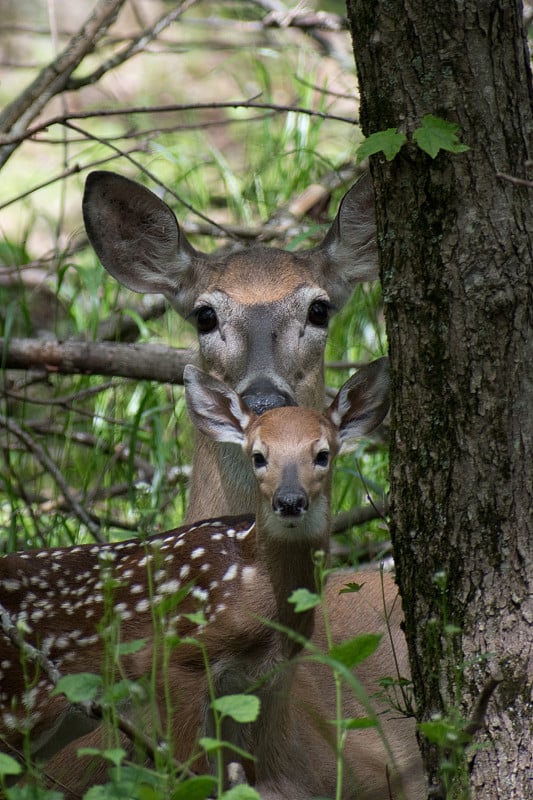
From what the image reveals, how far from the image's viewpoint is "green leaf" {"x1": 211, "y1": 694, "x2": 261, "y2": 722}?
2.58 meters

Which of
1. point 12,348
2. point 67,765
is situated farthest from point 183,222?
point 67,765

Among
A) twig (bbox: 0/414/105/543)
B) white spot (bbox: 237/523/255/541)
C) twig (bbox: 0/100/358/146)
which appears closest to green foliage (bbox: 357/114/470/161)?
white spot (bbox: 237/523/255/541)

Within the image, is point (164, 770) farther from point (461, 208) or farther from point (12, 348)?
point (12, 348)

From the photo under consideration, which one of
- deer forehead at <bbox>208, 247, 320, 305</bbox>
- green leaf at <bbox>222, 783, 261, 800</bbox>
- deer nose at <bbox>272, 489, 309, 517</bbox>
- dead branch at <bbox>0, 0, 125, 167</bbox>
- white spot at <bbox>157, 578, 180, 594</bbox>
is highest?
dead branch at <bbox>0, 0, 125, 167</bbox>

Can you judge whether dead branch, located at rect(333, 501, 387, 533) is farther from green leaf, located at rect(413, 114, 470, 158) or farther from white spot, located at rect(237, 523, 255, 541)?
green leaf, located at rect(413, 114, 470, 158)

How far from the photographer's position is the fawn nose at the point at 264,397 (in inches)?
161

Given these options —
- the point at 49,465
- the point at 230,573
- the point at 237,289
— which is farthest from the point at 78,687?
the point at 49,465

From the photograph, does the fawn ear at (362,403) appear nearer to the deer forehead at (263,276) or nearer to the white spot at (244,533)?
the white spot at (244,533)

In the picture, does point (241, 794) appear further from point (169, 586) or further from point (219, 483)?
point (219, 483)

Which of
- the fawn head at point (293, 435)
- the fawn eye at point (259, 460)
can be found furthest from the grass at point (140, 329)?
the fawn eye at point (259, 460)

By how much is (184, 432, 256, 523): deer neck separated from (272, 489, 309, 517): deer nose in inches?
51.4

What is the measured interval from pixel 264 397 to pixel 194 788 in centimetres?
183

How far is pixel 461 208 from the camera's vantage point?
3.00 metres

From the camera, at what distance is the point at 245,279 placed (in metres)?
4.87
